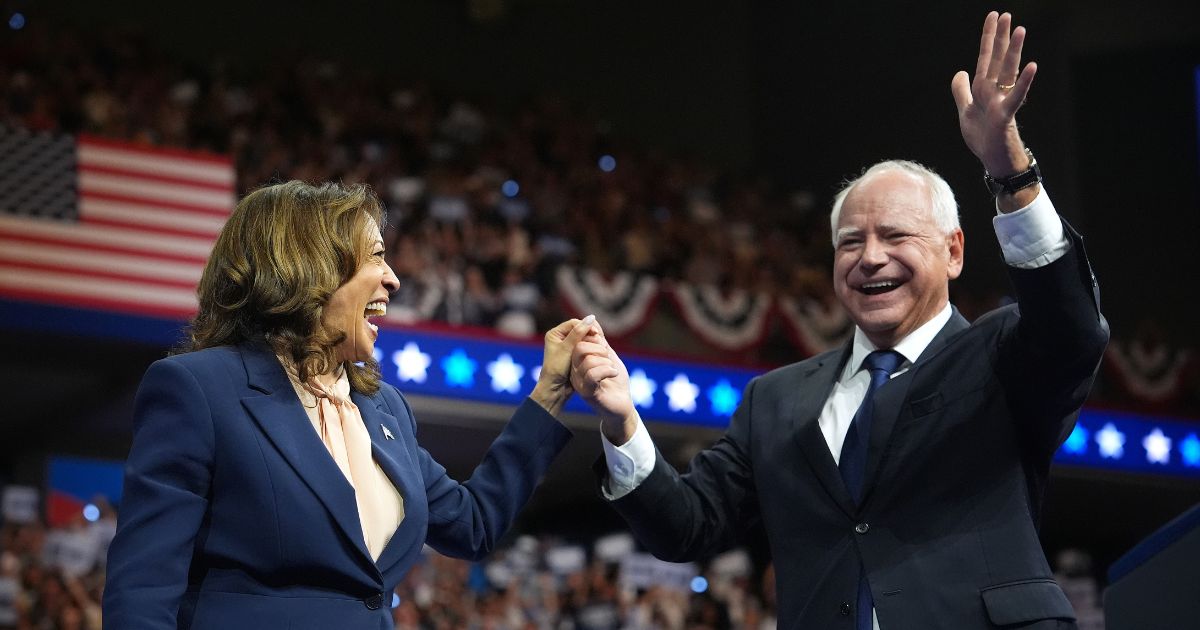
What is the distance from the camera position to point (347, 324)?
220 centimetres

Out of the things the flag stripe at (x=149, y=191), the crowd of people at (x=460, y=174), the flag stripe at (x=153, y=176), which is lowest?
the flag stripe at (x=149, y=191)

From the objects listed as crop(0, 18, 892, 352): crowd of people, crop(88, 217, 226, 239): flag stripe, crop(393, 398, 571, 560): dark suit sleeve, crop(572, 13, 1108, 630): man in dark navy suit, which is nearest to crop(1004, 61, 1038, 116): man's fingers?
crop(572, 13, 1108, 630): man in dark navy suit

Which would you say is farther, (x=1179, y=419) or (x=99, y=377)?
(x=1179, y=419)

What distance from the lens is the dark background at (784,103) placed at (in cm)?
999

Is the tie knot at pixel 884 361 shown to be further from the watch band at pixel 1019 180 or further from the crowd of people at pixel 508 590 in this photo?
the crowd of people at pixel 508 590

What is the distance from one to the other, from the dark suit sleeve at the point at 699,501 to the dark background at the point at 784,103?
18.6 ft

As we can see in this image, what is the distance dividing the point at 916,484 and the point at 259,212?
1129 mm

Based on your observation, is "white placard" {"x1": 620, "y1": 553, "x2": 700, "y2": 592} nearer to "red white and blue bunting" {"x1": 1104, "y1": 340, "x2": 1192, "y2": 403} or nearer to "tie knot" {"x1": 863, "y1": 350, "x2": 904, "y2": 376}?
"red white and blue bunting" {"x1": 1104, "y1": 340, "x2": 1192, "y2": 403}

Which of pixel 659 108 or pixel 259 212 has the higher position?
pixel 659 108

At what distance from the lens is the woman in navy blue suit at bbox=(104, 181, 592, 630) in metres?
1.95

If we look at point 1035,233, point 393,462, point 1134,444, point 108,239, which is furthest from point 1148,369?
point 393,462

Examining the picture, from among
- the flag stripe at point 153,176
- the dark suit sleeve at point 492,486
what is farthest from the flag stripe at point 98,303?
the dark suit sleeve at point 492,486

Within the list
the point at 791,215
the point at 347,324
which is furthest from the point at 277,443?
the point at 791,215

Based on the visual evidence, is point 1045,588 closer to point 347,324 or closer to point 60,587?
point 347,324
